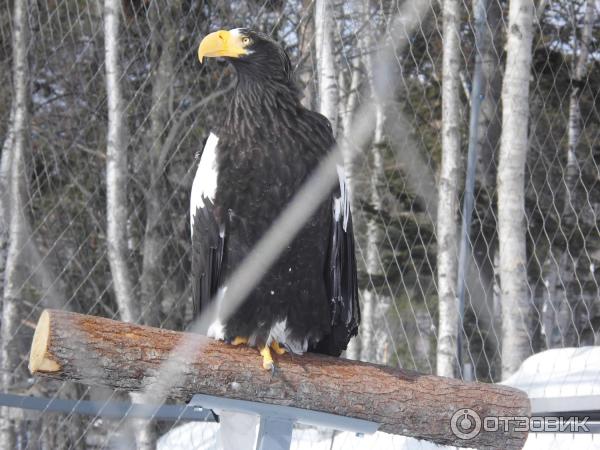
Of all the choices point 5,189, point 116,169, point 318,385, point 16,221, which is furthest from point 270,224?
point 5,189

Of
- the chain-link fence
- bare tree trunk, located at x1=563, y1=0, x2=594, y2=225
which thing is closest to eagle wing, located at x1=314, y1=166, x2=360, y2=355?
the chain-link fence

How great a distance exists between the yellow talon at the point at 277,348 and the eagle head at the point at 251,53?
0.84 m

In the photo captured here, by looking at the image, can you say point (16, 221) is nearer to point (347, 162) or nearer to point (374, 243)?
point (347, 162)

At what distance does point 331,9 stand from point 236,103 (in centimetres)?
119

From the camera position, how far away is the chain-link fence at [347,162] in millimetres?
4363

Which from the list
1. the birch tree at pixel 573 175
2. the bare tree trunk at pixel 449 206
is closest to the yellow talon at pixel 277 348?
the bare tree trunk at pixel 449 206

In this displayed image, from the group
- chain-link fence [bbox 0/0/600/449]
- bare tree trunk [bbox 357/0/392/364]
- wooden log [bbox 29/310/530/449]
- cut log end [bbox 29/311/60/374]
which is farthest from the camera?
bare tree trunk [bbox 357/0/392/364]

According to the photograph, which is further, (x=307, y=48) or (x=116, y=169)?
(x=116, y=169)

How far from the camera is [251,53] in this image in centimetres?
275

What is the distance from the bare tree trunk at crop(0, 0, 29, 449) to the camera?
4.96 metres

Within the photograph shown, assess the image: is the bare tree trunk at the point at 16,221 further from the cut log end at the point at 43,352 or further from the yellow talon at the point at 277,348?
the cut log end at the point at 43,352

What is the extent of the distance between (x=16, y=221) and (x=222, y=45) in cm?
290

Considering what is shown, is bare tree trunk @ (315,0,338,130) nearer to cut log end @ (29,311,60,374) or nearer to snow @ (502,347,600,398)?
snow @ (502,347,600,398)
